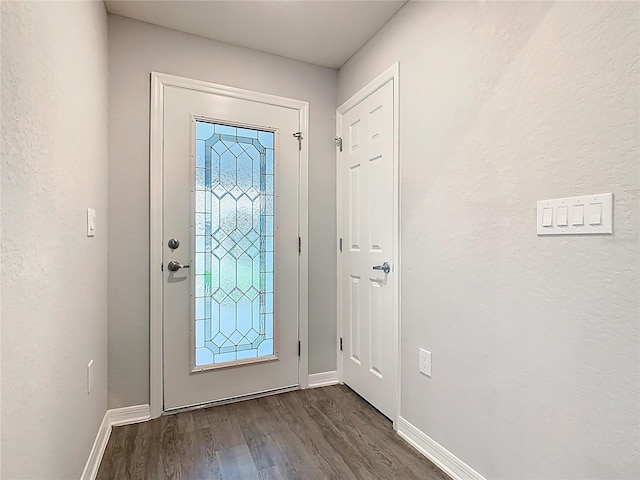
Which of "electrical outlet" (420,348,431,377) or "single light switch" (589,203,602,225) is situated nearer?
"single light switch" (589,203,602,225)

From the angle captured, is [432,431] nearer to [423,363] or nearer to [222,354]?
[423,363]

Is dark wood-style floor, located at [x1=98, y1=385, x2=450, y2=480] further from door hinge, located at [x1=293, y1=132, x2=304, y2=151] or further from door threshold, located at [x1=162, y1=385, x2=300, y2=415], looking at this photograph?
door hinge, located at [x1=293, y1=132, x2=304, y2=151]

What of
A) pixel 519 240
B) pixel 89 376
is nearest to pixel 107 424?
pixel 89 376

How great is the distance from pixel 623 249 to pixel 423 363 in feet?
3.43

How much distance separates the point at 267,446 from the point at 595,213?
1.79 metres

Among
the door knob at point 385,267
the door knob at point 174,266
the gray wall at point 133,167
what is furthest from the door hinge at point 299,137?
the door knob at point 174,266

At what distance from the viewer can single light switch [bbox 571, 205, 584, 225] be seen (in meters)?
1.09

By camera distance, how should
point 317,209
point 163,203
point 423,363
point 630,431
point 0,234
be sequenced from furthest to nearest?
point 317,209 < point 163,203 < point 423,363 < point 630,431 < point 0,234

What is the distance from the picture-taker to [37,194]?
1.00m

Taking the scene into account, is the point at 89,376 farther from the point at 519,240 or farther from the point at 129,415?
the point at 519,240

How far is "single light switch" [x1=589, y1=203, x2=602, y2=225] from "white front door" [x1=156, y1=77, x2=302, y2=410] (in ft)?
5.70

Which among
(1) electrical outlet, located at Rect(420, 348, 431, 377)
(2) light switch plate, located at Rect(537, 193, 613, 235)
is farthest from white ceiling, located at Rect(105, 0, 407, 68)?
(1) electrical outlet, located at Rect(420, 348, 431, 377)

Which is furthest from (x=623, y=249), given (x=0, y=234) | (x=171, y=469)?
(x=171, y=469)

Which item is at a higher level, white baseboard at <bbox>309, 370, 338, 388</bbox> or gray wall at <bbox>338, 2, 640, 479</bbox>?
gray wall at <bbox>338, 2, 640, 479</bbox>
